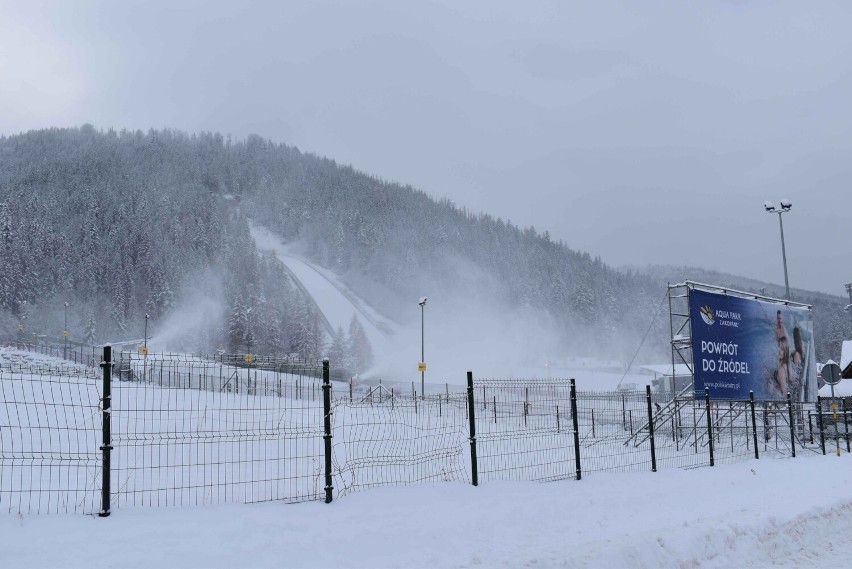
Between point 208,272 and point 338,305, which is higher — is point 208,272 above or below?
above

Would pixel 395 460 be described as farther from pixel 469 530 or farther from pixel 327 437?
pixel 469 530

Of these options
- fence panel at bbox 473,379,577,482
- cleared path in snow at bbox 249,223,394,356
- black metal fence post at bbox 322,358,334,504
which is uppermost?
cleared path in snow at bbox 249,223,394,356

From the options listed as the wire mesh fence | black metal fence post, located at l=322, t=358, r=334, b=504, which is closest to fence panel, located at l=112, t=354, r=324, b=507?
the wire mesh fence

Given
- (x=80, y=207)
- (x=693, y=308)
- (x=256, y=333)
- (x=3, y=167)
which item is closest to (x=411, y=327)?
(x=256, y=333)

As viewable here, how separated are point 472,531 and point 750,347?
784 inches

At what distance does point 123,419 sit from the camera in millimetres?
19672

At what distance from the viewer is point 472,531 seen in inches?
316

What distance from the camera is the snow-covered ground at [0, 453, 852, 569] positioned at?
6.43 meters

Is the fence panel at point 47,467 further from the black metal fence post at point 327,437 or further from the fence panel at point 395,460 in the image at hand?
the fence panel at point 395,460

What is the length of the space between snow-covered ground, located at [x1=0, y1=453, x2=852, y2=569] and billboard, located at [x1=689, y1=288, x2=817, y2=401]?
10.8m

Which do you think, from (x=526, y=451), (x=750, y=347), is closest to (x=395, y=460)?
(x=526, y=451)

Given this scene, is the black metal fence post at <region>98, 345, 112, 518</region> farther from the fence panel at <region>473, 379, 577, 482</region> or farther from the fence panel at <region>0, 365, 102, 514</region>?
the fence panel at <region>473, 379, 577, 482</region>

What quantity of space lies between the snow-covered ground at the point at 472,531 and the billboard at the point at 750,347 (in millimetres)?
10797

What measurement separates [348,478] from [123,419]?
1030cm
